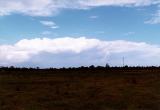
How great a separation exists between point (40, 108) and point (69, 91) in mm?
7389

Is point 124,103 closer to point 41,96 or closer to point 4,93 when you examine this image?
point 41,96

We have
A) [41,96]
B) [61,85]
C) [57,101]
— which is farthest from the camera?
[61,85]

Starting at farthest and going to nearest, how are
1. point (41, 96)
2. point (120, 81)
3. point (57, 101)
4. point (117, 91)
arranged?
point (120, 81)
point (117, 91)
point (41, 96)
point (57, 101)

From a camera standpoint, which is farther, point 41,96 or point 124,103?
point 41,96

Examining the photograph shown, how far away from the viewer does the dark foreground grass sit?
3202 cm

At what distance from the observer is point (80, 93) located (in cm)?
3703

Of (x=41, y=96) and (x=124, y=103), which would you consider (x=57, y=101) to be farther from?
(x=124, y=103)

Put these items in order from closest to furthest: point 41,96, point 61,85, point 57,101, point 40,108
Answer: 1. point 40,108
2. point 57,101
3. point 41,96
4. point 61,85

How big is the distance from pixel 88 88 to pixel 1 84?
8.85 m

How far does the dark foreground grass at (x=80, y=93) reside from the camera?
3202cm

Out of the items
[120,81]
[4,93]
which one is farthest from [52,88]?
[120,81]

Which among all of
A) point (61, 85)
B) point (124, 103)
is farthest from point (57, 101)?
point (61, 85)

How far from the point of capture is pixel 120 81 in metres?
44.8

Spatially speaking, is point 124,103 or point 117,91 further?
point 117,91
